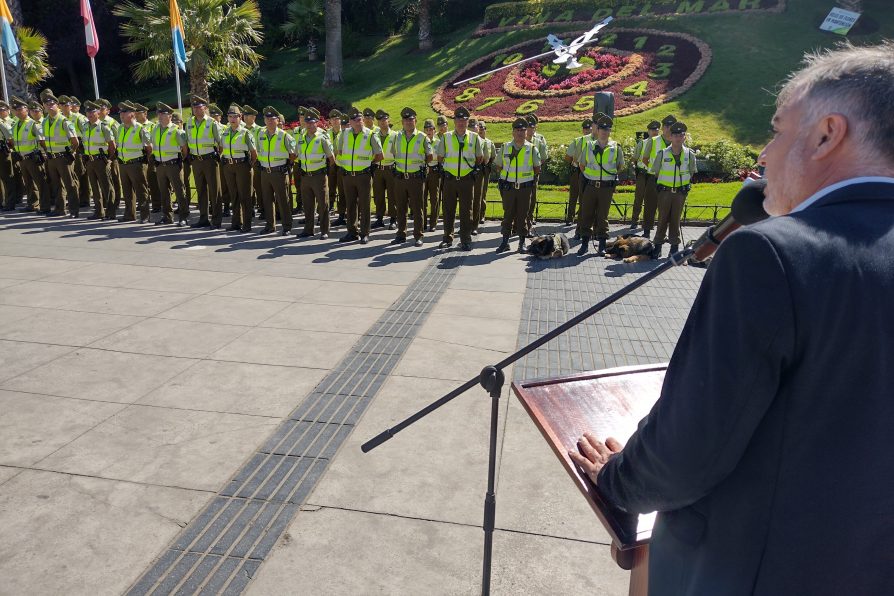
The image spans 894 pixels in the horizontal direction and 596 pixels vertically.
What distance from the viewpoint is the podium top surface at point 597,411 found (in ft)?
5.59

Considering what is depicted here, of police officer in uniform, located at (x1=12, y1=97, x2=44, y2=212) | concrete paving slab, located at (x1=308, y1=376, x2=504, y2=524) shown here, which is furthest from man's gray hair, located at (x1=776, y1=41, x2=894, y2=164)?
police officer in uniform, located at (x1=12, y1=97, x2=44, y2=212)

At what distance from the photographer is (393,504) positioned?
382cm

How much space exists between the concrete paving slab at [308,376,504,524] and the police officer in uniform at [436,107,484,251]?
635cm

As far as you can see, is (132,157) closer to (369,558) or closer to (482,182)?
(482,182)

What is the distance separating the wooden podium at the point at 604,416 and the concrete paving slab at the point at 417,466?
1.66 metres

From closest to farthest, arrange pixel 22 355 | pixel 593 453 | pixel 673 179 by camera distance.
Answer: pixel 593 453 → pixel 22 355 → pixel 673 179

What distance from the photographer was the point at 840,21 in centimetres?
2758

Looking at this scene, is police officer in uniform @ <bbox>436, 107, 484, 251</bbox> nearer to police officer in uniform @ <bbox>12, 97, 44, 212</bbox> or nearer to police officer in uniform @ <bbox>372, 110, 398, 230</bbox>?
police officer in uniform @ <bbox>372, 110, 398, 230</bbox>

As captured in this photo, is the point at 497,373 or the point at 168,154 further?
the point at 168,154

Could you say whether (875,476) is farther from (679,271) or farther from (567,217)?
(567,217)

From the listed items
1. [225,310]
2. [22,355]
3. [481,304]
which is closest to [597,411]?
[481,304]

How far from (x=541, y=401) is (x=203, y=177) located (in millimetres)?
11992

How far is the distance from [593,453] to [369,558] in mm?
1947

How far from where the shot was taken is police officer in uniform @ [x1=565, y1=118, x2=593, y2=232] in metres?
11.9
